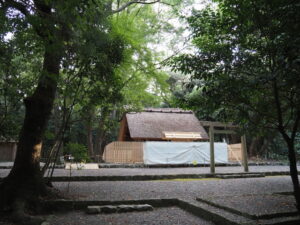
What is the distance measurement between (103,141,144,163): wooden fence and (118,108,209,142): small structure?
99cm

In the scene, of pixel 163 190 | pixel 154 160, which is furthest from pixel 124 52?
pixel 154 160

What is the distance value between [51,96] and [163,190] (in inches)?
162

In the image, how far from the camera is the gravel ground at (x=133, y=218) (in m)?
4.80

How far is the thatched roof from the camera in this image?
693 inches

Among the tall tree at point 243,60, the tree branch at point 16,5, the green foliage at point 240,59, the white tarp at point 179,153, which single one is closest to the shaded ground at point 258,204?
the tall tree at point 243,60

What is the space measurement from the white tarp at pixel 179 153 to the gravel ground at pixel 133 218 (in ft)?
30.4

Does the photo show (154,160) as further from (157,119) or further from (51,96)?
(51,96)

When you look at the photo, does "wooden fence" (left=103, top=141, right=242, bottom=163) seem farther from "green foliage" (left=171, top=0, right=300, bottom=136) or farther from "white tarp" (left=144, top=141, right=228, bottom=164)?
"green foliage" (left=171, top=0, right=300, bottom=136)

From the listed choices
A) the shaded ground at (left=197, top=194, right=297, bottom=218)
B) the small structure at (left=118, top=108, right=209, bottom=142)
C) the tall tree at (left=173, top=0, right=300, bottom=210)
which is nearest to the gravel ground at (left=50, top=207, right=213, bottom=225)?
the shaded ground at (left=197, top=194, right=297, bottom=218)

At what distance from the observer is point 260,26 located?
436 cm

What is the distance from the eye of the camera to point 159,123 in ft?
62.5

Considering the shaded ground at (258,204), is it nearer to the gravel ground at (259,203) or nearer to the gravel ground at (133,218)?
the gravel ground at (259,203)

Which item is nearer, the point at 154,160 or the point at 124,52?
the point at 124,52

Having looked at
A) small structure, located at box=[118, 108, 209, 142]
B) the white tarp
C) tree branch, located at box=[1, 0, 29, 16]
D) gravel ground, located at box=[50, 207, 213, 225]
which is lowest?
gravel ground, located at box=[50, 207, 213, 225]
